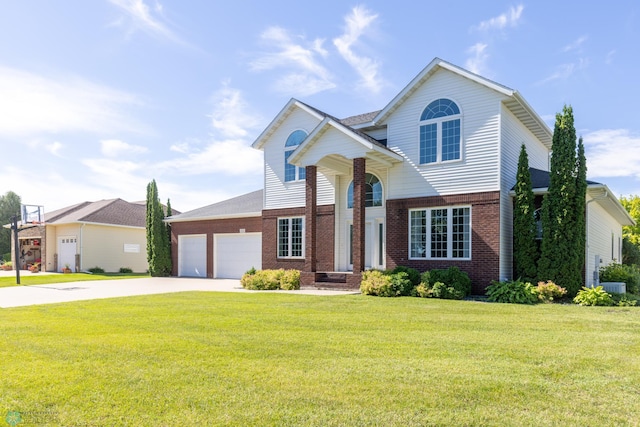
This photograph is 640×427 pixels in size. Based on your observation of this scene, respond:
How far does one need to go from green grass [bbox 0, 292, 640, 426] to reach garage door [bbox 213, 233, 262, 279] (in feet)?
39.4

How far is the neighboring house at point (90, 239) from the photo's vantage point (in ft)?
95.0

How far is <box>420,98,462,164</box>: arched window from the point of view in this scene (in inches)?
599

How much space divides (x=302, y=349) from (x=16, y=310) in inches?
326

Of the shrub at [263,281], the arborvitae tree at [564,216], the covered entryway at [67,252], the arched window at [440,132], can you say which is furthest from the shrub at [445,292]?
the covered entryway at [67,252]

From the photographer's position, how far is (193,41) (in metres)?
14.4

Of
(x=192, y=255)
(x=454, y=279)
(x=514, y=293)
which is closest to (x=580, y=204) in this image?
(x=514, y=293)

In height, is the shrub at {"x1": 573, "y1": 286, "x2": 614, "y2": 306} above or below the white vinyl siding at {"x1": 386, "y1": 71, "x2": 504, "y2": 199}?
below

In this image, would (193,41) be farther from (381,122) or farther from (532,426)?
(532,426)

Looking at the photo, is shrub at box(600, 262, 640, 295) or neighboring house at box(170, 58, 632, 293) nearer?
neighboring house at box(170, 58, 632, 293)

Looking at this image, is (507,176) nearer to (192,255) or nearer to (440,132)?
(440,132)

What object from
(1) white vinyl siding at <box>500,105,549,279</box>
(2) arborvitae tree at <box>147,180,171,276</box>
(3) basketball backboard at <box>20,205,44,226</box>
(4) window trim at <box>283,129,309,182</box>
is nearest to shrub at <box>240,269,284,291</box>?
(4) window trim at <box>283,129,309,182</box>

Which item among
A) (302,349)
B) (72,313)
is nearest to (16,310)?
(72,313)

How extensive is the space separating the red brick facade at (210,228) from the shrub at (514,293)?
11787mm

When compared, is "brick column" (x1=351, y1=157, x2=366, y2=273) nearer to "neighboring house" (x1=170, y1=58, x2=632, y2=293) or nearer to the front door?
"neighboring house" (x1=170, y1=58, x2=632, y2=293)
